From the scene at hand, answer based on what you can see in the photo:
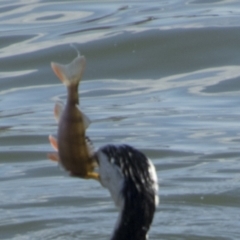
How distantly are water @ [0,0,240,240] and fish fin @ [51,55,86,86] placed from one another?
231 centimetres

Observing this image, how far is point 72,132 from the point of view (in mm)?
5945

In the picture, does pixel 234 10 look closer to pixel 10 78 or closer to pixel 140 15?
pixel 140 15

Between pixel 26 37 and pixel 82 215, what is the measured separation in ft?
21.4

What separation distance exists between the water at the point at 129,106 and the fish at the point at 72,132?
200 centimetres

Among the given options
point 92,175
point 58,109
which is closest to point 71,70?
point 58,109

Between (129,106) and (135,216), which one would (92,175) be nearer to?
(135,216)

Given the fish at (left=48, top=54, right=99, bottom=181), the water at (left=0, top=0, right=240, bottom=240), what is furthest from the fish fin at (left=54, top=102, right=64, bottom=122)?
the water at (left=0, top=0, right=240, bottom=240)

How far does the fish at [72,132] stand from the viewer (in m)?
5.89

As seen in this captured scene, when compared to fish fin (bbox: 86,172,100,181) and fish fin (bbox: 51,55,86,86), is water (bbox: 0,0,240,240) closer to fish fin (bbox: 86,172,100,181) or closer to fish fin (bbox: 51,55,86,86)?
fish fin (bbox: 86,172,100,181)

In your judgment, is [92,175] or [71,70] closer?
[71,70]

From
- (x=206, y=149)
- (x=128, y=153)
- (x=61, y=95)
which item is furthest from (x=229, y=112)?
(x=128, y=153)

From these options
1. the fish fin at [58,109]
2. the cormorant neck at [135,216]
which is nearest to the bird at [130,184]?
the cormorant neck at [135,216]

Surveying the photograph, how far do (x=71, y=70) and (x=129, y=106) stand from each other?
19.3ft

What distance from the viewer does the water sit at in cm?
843
